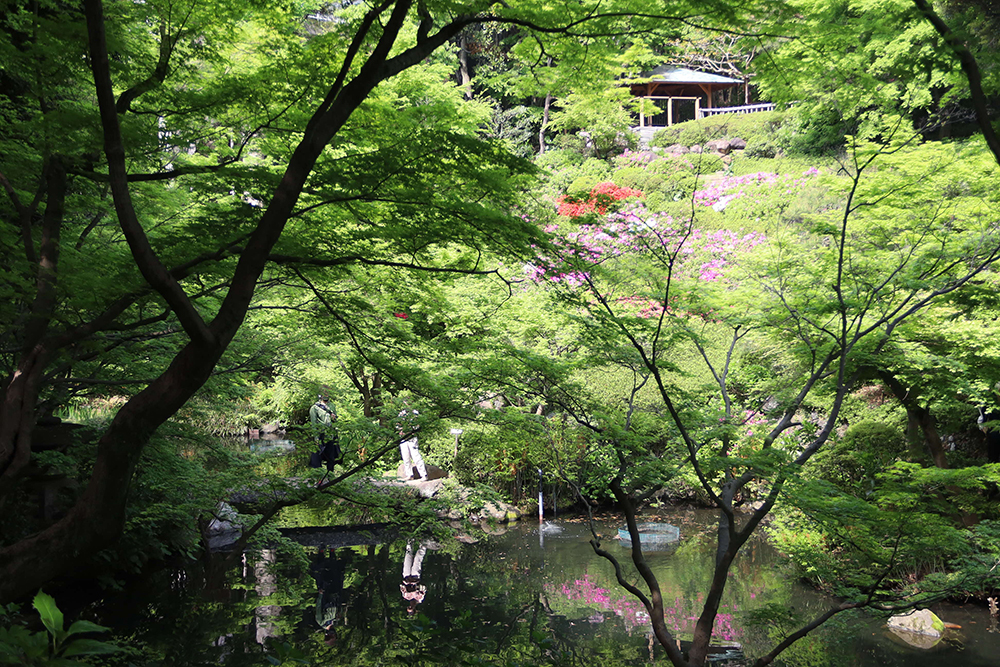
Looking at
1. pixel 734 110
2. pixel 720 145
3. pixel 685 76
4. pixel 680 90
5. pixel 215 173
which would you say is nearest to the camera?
pixel 215 173

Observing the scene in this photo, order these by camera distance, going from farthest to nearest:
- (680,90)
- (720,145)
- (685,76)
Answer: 1. (680,90)
2. (685,76)
3. (720,145)

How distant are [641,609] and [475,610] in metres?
2.00

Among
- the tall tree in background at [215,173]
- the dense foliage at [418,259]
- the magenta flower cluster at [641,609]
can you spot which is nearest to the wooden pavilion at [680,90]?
the dense foliage at [418,259]

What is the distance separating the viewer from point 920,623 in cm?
722

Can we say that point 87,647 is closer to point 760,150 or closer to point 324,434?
point 324,434

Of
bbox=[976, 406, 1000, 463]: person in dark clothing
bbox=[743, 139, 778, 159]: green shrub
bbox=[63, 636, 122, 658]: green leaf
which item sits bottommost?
bbox=[63, 636, 122, 658]: green leaf

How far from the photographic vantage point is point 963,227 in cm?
625

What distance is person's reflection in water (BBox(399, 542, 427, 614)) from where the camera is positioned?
7781 mm

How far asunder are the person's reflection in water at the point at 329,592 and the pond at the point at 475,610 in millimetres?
28

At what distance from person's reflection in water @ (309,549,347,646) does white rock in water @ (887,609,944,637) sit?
6.14m

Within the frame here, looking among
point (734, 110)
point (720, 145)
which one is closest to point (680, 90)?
point (734, 110)

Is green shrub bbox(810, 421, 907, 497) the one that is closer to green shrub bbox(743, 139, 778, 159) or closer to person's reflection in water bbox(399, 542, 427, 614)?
person's reflection in water bbox(399, 542, 427, 614)

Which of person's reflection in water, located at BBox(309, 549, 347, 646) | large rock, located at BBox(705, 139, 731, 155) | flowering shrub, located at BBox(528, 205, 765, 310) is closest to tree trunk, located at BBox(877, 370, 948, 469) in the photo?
flowering shrub, located at BBox(528, 205, 765, 310)

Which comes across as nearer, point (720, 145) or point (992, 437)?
point (992, 437)
